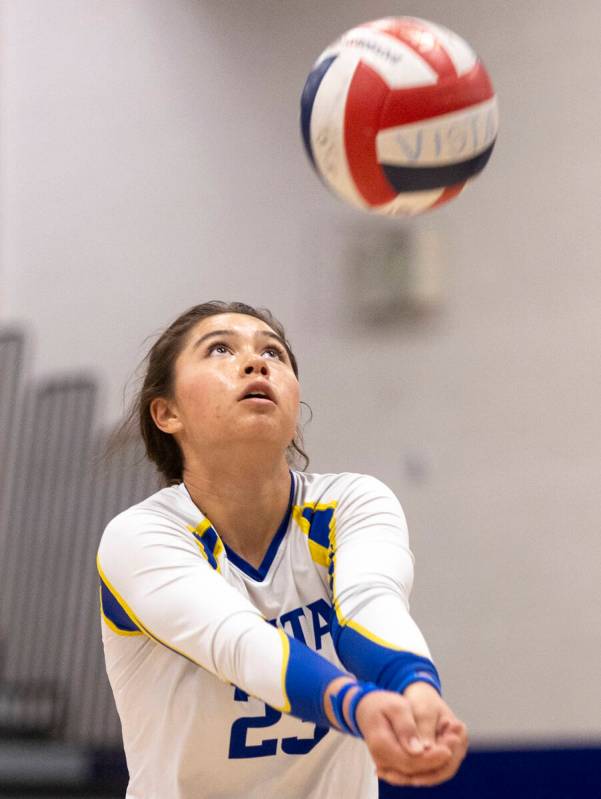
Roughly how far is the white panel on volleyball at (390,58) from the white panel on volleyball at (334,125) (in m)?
0.03

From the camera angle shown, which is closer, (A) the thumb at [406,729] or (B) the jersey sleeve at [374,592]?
(A) the thumb at [406,729]

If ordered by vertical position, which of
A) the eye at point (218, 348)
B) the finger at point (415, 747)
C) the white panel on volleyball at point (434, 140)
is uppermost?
the white panel on volleyball at point (434, 140)

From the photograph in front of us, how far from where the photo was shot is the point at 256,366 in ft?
6.92

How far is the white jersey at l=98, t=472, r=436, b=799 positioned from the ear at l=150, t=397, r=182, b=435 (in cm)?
13

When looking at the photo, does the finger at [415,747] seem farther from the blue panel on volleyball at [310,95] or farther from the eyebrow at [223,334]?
the blue panel on volleyball at [310,95]

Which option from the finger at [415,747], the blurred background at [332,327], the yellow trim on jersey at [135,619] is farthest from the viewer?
the blurred background at [332,327]

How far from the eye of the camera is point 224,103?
5445 millimetres

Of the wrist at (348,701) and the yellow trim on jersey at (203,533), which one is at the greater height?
the yellow trim on jersey at (203,533)

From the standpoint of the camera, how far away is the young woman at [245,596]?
5.65ft

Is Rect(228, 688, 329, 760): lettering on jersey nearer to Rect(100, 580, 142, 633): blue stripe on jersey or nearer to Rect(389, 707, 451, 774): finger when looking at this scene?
Rect(100, 580, 142, 633): blue stripe on jersey

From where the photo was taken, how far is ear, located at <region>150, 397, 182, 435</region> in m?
2.25

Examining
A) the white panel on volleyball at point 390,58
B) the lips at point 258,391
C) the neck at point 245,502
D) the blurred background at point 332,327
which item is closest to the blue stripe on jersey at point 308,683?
the neck at point 245,502

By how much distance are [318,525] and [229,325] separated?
1.36ft

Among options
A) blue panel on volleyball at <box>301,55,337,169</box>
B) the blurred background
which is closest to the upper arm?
blue panel on volleyball at <box>301,55,337,169</box>
